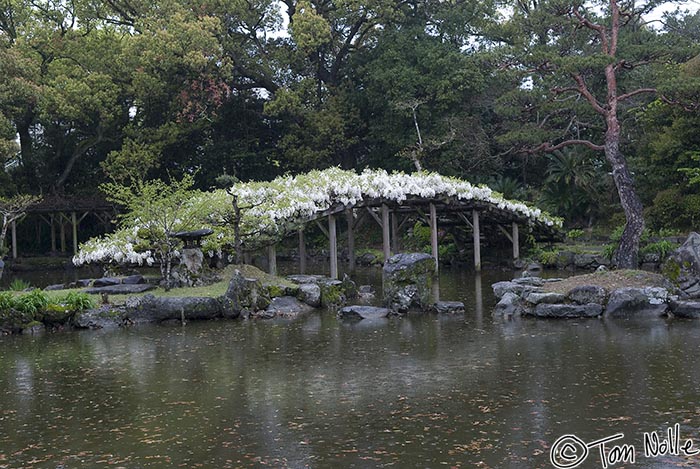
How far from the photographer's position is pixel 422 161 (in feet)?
124

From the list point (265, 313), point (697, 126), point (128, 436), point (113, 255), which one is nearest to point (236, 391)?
point (128, 436)

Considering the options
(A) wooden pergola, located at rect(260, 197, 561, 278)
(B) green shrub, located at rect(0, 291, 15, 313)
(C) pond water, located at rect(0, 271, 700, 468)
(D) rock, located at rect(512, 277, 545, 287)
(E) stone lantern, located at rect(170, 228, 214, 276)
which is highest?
(A) wooden pergola, located at rect(260, 197, 561, 278)

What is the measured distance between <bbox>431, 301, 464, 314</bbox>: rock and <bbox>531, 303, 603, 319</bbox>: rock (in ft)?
6.65

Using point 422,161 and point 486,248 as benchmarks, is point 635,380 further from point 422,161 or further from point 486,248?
point 422,161

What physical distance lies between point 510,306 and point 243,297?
5.68 meters

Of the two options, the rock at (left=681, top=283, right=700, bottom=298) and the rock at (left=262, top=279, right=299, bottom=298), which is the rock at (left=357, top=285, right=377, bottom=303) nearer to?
the rock at (left=262, top=279, right=299, bottom=298)

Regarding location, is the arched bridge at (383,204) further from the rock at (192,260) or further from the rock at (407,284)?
the rock at (407,284)

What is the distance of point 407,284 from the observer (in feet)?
58.7

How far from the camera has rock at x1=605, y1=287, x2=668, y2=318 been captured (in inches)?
632

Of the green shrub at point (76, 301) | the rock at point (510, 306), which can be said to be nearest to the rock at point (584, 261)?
the rock at point (510, 306)

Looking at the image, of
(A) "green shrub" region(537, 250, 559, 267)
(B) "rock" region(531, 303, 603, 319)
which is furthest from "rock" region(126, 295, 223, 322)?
(A) "green shrub" region(537, 250, 559, 267)

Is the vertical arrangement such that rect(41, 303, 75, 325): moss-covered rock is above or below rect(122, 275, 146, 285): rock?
below

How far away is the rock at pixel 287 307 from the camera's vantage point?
59.3 ft

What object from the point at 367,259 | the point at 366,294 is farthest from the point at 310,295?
the point at 367,259
